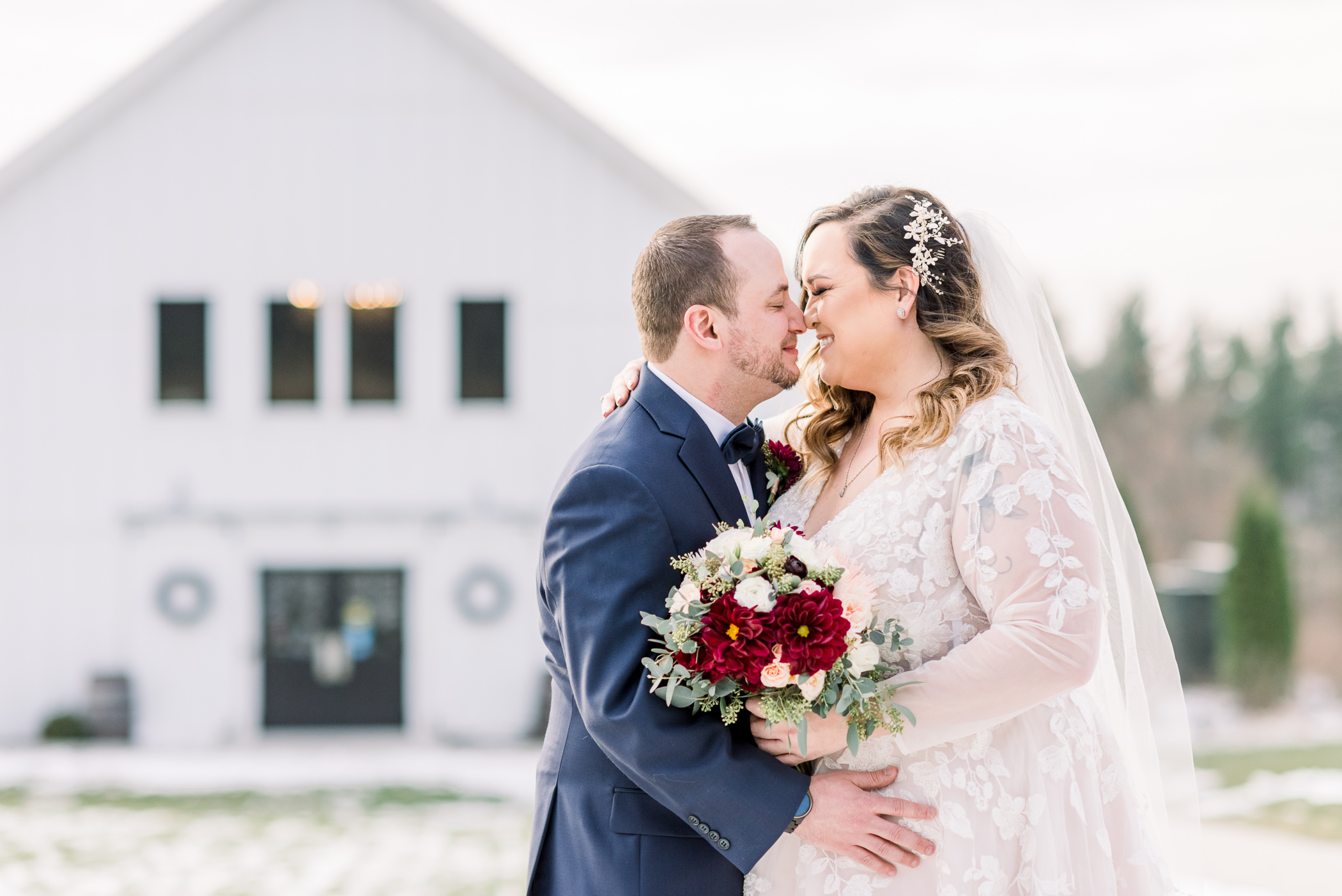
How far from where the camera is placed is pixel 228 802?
1150 centimetres

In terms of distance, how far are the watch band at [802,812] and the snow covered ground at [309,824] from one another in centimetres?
602

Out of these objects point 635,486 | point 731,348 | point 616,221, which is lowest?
point 635,486

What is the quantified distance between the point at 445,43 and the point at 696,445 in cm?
1354

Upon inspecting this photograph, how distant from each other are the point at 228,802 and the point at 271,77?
8.95m

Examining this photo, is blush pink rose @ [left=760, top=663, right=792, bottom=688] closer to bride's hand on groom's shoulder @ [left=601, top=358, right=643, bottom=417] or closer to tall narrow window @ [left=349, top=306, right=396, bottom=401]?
bride's hand on groom's shoulder @ [left=601, top=358, right=643, bottom=417]

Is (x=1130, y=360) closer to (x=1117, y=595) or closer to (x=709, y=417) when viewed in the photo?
(x=1117, y=595)

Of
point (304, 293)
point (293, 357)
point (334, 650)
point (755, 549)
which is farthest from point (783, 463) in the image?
point (334, 650)

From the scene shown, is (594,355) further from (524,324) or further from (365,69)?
(365,69)

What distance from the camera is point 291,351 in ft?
49.0

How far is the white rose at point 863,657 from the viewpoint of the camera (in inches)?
91.1

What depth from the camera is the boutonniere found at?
124 inches

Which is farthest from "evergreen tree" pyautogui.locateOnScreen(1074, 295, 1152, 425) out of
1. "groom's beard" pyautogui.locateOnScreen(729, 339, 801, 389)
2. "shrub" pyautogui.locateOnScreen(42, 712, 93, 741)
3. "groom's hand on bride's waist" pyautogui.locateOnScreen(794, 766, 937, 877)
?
"groom's hand on bride's waist" pyautogui.locateOnScreen(794, 766, 937, 877)

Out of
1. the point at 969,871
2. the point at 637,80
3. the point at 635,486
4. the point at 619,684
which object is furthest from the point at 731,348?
the point at 637,80

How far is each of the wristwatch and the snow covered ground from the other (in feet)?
19.7
